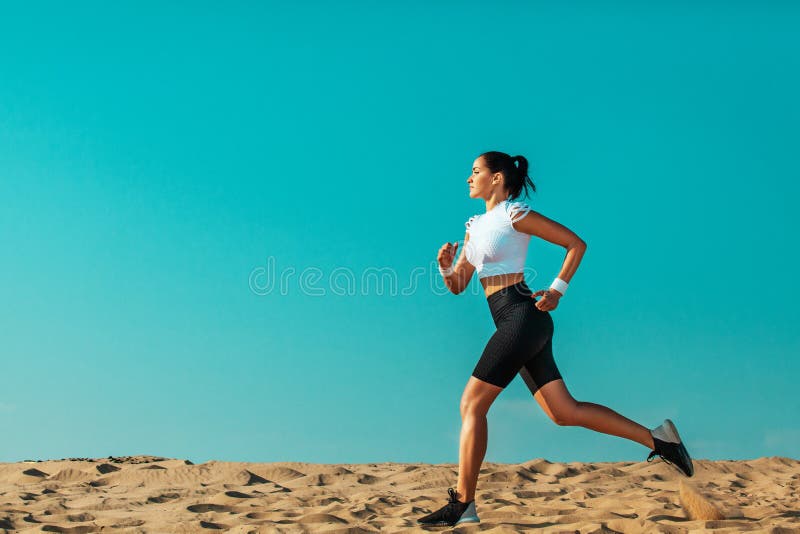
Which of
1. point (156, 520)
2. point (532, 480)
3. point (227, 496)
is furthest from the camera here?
point (532, 480)

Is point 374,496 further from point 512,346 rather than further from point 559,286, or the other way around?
point 559,286

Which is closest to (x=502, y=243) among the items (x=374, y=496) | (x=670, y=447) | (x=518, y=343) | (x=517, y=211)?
(x=517, y=211)

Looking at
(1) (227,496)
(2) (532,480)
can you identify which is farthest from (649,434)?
(1) (227,496)

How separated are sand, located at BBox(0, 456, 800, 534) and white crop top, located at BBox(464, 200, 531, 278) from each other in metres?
1.47

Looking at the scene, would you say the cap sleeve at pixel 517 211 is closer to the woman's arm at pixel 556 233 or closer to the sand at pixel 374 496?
the woman's arm at pixel 556 233

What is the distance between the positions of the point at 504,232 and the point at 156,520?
10.0 feet

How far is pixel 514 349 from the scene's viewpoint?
14.6 feet

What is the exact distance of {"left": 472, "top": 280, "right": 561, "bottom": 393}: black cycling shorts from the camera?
447cm

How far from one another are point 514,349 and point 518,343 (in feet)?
0.13

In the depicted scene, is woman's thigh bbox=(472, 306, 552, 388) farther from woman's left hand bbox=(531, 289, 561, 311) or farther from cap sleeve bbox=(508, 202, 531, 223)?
cap sleeve bbox=(508, 202, 531, 223)

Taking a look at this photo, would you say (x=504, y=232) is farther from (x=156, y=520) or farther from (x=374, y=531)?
(x=156, y=520)

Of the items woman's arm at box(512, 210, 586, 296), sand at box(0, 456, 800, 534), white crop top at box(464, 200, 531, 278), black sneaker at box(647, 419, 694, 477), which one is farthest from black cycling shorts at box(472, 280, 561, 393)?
sand at box(0, 456, 800, 534)

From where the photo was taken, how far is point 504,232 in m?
4.63

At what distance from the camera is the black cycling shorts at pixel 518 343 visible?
14.7ft
